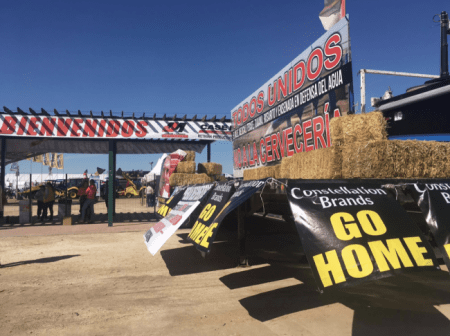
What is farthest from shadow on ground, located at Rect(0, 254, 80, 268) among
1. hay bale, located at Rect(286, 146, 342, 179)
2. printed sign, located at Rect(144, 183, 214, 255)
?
hay bale, located at Rect(286, 146, 342, 179)

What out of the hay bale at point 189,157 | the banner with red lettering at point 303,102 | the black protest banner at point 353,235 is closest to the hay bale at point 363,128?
the banner with red lettering at point 303,102

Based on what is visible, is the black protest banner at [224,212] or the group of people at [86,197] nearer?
the black protest banner at [224,212]

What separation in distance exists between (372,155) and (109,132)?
1205cm

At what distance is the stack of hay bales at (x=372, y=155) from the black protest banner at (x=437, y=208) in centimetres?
88

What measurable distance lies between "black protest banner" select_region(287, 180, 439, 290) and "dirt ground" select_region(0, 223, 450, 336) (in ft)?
3.06

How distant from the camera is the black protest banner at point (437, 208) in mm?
3678

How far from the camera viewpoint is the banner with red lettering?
6.69 metres

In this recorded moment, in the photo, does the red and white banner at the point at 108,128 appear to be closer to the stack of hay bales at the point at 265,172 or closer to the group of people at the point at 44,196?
the group of people at the point at 44,196

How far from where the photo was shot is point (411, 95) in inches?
259

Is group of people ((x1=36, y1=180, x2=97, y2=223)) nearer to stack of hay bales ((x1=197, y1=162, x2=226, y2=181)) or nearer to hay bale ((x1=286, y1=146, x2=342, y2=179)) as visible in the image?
stack of hay bales ((x1=197, y1=162, x2=226, y2=181))

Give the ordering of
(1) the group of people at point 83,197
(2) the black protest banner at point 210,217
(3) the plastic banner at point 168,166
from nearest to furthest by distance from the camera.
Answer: (2) the black protest banner at point 210,217
(1) the group of people at point 83,197
(3) the plastic banner at point 168,166

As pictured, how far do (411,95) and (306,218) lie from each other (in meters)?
4.73

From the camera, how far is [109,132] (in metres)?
14.4

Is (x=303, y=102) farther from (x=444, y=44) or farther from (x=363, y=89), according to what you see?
(x=444, y=44)
